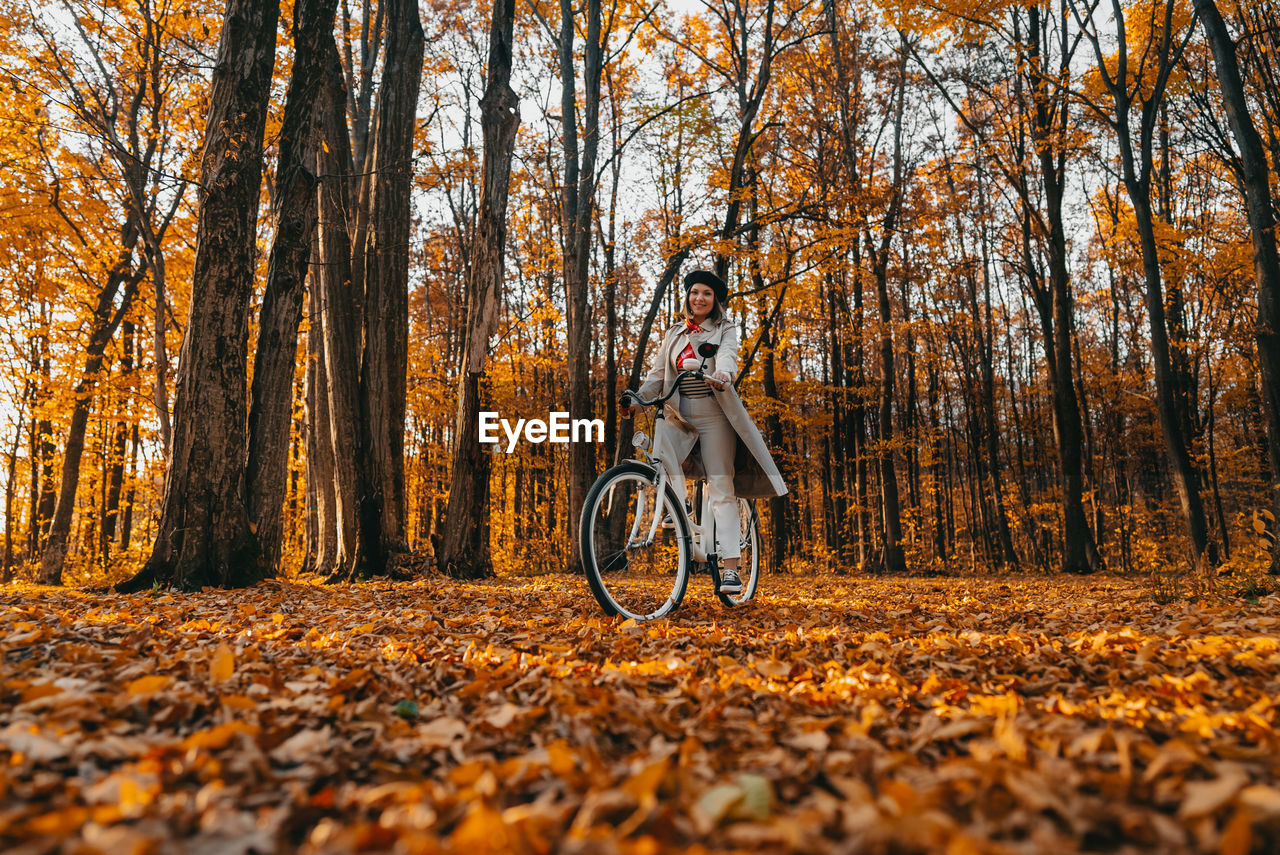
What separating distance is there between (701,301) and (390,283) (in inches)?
222

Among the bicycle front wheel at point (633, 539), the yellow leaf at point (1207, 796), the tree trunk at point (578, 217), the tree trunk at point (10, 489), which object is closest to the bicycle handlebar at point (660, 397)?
the bicycle front wheel at point (633, 539)

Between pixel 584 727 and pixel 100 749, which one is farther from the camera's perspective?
pixel 584 727

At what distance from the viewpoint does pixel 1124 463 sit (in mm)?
21766

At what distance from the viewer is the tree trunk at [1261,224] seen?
5.86m

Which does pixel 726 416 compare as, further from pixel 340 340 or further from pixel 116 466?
pixel 116 466

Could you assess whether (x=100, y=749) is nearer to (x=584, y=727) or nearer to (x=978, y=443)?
(x=584, y=727)

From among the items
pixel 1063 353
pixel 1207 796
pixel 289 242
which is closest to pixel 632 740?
pixel 1207 796

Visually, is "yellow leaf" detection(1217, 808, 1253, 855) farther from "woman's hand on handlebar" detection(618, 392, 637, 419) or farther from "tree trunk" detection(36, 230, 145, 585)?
"tree trunk" detection(36, 230, 145, 585)

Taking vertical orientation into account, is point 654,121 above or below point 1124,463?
above

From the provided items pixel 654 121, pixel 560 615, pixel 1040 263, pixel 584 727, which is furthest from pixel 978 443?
pixel 584 727

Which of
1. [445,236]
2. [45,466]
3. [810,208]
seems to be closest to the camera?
[810,208]

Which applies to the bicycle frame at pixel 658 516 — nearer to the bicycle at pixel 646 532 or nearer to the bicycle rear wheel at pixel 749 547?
the bicycle at pixel 646 532

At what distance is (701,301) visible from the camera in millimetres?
4742

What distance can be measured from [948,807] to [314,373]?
10951mm
